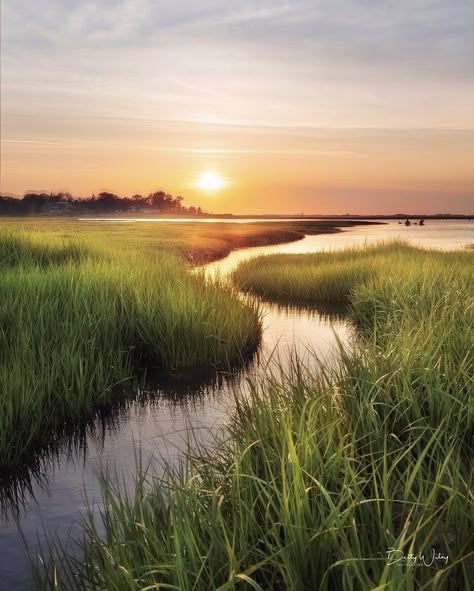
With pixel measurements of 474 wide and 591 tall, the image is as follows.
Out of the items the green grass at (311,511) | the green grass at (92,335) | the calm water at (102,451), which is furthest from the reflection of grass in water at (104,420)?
the green grass at (311,511)

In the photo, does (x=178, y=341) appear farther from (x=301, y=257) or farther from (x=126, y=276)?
(x=301, y=257)

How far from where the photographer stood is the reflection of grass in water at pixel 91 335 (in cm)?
591

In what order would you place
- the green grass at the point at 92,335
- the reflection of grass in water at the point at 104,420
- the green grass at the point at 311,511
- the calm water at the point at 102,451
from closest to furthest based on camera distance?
the green grass at the point at 311,511
the calm water at the point at 102,451
the reflection of grass in water at the point at 104,420
the green grass at the point at 92,335

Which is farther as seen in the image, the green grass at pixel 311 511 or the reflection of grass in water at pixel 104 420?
the reflection of grass in water at pixel 104 420

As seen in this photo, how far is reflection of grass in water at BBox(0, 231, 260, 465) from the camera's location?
5905 millimetres

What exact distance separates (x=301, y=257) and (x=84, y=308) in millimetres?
14389

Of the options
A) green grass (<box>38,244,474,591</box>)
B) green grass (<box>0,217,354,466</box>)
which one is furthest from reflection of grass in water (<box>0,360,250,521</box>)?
green grass (<box>38,244,474,591</box>)

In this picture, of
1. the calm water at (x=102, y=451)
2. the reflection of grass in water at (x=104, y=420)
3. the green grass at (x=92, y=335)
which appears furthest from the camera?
the green grass at (x=92, y=335)

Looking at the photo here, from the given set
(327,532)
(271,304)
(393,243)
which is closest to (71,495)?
(327,532)

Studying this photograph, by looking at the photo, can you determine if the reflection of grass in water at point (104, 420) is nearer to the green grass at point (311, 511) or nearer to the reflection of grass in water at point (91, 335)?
the reflection of grass in water at point (91, 335)

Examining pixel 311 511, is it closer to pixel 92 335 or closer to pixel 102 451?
pixel 102 451

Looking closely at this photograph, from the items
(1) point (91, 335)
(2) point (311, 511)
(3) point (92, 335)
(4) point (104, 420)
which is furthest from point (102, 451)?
(2) point (311, 511)

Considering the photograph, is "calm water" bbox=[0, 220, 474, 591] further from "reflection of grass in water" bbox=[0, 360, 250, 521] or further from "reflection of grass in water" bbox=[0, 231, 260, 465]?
"reflection of grass in water" bbox=[0, 231, 260, 465]

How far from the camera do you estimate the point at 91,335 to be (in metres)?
8.08
